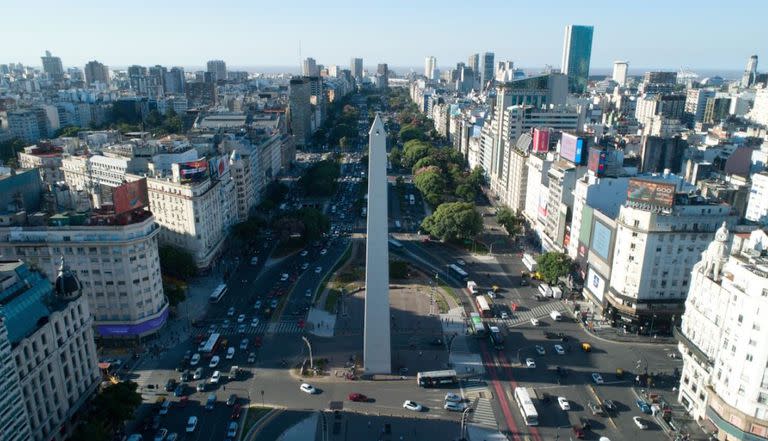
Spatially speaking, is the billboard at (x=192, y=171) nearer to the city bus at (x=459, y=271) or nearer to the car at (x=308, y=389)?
the car at (x=308, y=389)

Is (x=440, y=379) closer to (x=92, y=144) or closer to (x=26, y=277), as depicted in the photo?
(x=26, y=277)

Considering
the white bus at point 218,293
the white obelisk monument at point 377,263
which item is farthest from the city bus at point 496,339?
the white bus at point 218,293

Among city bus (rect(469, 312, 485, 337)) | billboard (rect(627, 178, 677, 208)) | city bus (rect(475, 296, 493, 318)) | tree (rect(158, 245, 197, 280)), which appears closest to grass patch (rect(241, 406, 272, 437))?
city bus (rect(469, 312, 485, 337))

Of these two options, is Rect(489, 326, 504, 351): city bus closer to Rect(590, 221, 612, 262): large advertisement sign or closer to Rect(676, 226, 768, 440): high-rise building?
Rect(590, 221, 612, 262): large advertisement sign

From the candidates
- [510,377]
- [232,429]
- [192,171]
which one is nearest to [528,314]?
[510,377]

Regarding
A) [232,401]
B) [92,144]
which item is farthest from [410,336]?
[92,144]
